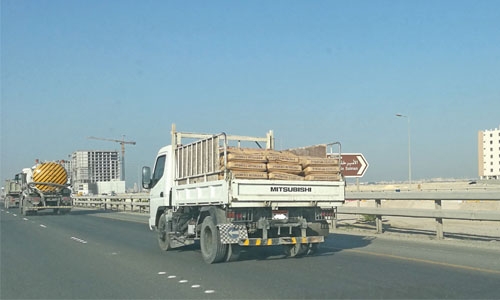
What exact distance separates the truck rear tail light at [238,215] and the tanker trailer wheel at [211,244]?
47cm

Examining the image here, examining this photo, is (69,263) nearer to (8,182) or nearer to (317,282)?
(317,282)

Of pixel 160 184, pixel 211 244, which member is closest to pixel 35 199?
pixel 160 184

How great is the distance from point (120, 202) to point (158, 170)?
27054mm

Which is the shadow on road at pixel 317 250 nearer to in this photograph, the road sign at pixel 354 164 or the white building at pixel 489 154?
the road sign at pixel 354 164

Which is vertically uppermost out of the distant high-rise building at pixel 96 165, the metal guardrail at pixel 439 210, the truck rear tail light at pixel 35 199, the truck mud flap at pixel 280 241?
the distant high-rise building at pixel 96 165

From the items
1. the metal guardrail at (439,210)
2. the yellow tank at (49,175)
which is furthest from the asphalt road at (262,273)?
the yellow tank at (49,175)

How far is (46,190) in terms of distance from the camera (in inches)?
1447

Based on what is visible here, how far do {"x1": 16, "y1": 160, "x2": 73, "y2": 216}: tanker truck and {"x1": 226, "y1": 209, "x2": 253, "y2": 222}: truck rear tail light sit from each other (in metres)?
28.9

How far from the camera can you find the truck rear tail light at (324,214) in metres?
11.2

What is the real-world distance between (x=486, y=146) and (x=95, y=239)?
8311 centimetres

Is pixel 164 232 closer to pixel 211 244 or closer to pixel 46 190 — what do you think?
pixel 211 244

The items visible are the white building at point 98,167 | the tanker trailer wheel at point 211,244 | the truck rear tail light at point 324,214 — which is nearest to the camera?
the tanker trailer wheel at point 211,244

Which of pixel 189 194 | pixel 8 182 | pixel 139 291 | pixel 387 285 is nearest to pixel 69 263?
pixel 189 194

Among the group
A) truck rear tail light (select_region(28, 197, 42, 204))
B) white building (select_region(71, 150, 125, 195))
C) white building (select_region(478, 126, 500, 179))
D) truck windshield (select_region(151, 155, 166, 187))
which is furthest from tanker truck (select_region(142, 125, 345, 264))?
white building (select_region(478, 126, 500, 179))
